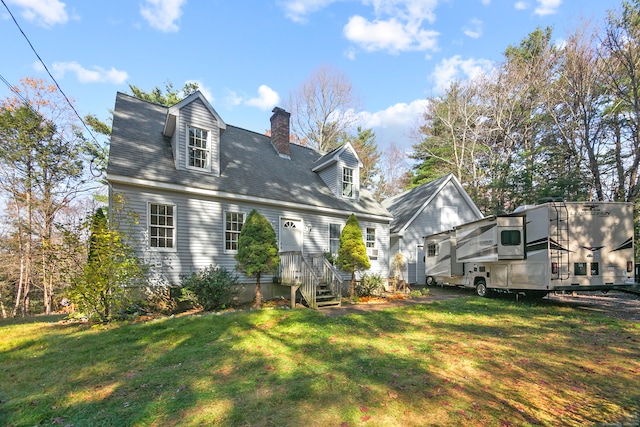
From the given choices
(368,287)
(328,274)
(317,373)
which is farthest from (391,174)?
(317,373)

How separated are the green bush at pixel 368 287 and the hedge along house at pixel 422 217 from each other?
3.44 metres

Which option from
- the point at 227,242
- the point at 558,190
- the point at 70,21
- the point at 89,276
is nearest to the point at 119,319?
the point at 89,276

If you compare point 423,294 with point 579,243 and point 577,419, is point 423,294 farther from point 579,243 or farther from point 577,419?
point 577,419

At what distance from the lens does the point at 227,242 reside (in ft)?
35.9

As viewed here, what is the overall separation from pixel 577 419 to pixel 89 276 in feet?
29.0

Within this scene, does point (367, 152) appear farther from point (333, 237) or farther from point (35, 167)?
point (35, 167)

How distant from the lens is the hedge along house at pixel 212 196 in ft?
30.9

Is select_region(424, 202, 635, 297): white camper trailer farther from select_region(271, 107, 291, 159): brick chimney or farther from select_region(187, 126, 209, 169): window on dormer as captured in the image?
select_region(187, 126, 209, 169): window on dormer

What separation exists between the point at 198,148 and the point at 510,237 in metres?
11.5

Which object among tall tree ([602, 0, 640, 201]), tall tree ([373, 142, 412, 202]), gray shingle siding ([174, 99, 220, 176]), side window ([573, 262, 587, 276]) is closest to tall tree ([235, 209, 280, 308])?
gray shingle siding ([174, 99, 220, 176])

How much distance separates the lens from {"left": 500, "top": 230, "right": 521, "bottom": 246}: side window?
34.1ft

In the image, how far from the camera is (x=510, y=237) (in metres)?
10.5

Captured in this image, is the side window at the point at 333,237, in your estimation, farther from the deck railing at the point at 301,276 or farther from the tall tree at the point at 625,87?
the tall tree at the point at 625,87

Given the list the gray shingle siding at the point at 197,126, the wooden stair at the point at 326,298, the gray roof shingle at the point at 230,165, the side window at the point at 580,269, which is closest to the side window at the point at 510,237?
the side window at the point at 580,269
